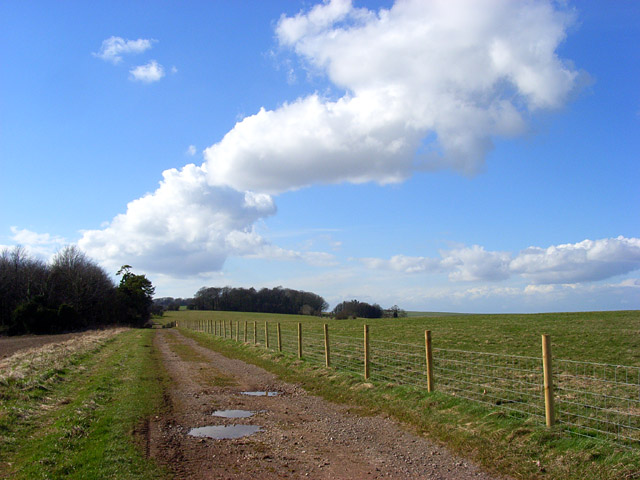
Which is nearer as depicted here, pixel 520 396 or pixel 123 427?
pixel 123 427

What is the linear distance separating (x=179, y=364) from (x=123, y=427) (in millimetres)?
9664

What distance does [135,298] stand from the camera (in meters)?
74.5

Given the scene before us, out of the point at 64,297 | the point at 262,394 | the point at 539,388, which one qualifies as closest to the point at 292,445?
the point at 262,394

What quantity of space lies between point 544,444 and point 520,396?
3.14m

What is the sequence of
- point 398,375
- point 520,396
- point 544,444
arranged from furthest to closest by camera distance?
point 398,375, point 520,396, point 544,444

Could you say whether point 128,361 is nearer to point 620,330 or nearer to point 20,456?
point 20,456

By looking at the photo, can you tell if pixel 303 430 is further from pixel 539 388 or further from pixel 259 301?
pixel 259 301

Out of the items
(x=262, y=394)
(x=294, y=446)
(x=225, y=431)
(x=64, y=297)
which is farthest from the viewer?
(x=64, y=297)

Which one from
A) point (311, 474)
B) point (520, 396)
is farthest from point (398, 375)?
point (311, 474)

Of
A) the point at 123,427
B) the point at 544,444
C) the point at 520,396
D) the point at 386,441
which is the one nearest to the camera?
the point at 544,444

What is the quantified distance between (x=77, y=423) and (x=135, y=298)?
236ft

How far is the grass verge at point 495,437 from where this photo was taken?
528cm

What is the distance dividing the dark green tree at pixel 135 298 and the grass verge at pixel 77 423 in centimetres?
6322

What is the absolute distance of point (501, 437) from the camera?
6484mm
